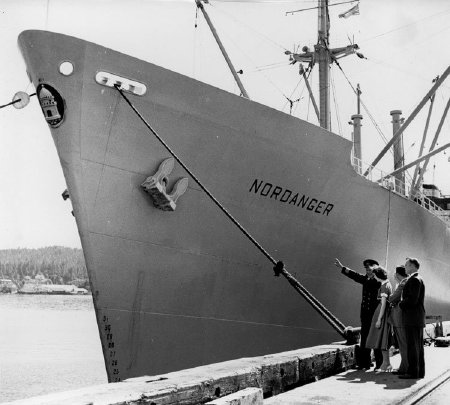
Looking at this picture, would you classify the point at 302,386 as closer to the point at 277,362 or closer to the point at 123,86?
the point at 277,362

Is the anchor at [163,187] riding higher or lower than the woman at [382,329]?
higher

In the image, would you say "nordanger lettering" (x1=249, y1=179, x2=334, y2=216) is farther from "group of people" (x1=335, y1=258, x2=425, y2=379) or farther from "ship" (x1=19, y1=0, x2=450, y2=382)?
"group of people" (x1=335, y1=258, x2=425, y2=379)

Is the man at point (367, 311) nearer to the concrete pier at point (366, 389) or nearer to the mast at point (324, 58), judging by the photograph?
the concrete pier at point (366, 389)

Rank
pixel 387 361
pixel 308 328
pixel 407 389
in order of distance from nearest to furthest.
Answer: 1. pixel 407 389
2. pixel 387 361
3. pixel 308 328

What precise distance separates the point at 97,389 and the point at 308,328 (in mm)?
6265

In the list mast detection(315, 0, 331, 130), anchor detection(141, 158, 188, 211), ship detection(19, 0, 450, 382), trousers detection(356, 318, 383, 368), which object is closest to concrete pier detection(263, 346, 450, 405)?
trousers detection(356, 318, 383, 368)

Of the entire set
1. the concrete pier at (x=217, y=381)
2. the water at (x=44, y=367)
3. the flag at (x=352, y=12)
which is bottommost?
the water at (x=44, y=367)

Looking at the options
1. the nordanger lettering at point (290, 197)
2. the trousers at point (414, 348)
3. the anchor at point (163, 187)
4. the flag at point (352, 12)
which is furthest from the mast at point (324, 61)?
the trousers at point (414, 348)

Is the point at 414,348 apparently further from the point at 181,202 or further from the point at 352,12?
the point at 352,12

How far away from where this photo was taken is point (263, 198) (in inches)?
322

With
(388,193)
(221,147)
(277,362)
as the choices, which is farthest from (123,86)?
(388,193)

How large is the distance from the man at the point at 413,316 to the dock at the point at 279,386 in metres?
0.17

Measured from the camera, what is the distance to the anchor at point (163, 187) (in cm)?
698

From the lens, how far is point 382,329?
561cm
